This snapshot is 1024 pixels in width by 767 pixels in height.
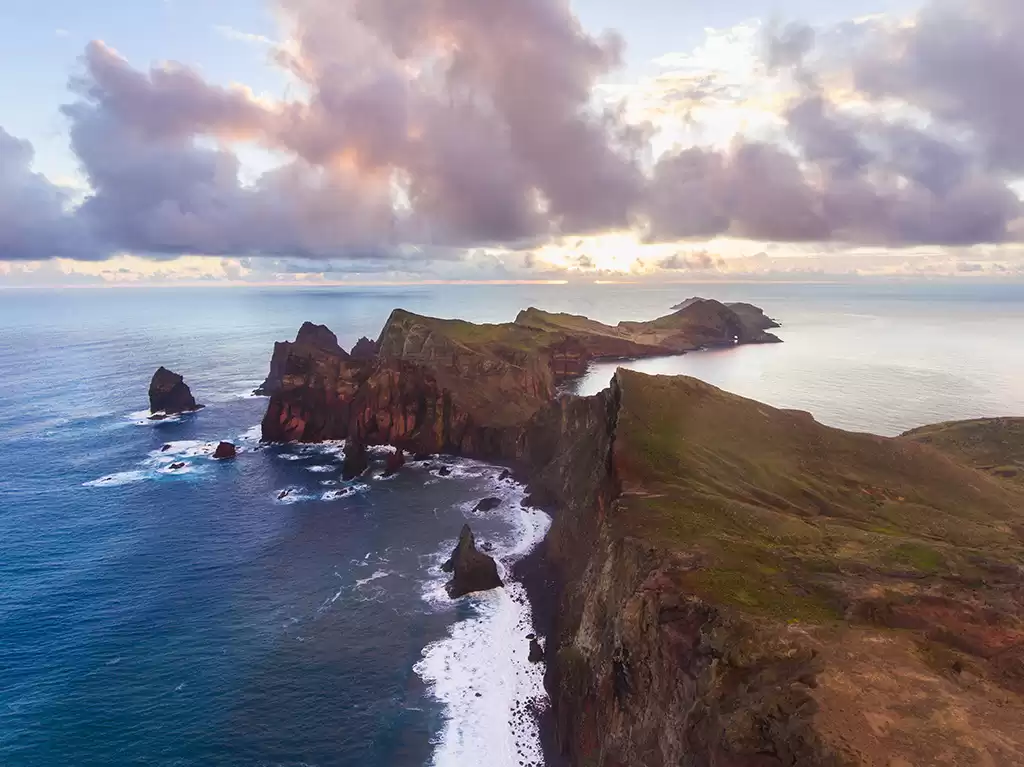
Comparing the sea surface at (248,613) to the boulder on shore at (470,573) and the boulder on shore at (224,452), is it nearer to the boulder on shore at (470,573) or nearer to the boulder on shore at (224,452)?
the boulder on shore at (470,573)

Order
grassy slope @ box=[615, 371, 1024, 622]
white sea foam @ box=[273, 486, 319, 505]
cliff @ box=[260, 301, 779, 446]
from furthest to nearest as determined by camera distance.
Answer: cliff @ box=[260, 301, 779, 446] < white sea foam @ box=[273, 486, 319, 505] < grassy slope @ box=[615, 371, 1024, 622]

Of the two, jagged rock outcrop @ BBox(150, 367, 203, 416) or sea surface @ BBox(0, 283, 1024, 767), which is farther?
jagged rock outcrop @ BBox(150, 367, 203, 416)

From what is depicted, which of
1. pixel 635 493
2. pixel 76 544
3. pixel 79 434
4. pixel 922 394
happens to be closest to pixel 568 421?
pixel 635 493

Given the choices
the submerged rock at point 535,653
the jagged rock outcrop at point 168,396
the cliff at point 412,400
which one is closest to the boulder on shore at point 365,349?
the cliff at point 412,400

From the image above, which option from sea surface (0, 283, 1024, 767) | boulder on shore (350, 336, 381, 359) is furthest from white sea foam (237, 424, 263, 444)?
boulder on shore (350, 336, 381, 359)

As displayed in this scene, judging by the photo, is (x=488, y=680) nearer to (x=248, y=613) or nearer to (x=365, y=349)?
(x=248, y=613)

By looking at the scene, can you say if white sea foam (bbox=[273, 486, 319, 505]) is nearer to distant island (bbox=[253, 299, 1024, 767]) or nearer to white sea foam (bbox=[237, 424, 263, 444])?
white sea foam (bbox=[237, 424, 263, 444])
